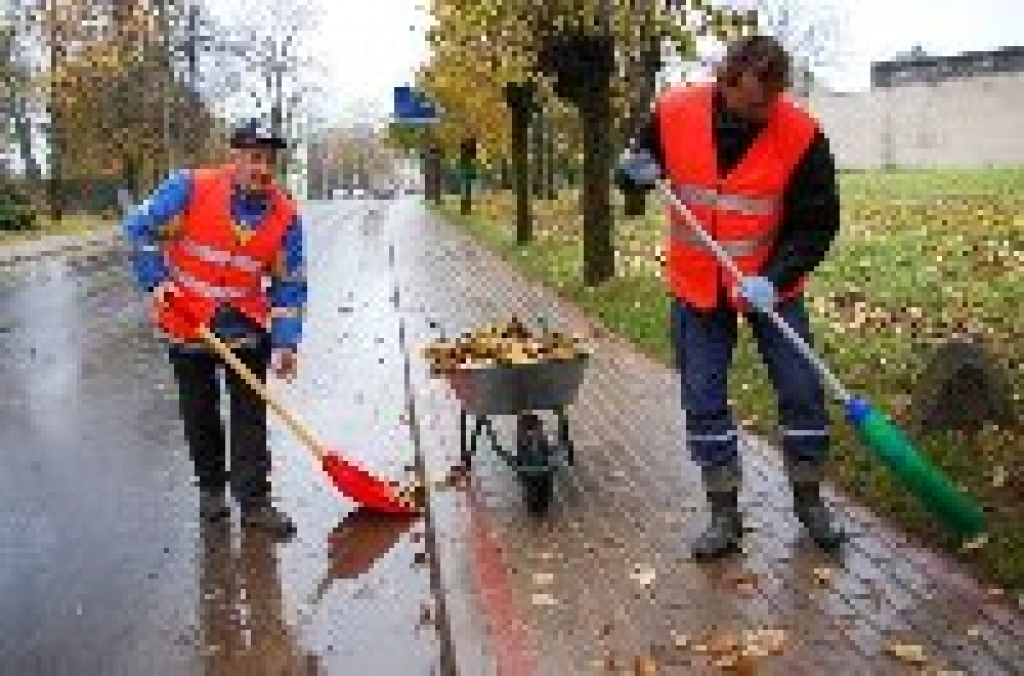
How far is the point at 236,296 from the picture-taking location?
852 cm

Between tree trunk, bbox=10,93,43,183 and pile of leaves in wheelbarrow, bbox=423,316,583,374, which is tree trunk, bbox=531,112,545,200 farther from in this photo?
pile of leaves in wheelbarrow, bbox=423,316,583,374

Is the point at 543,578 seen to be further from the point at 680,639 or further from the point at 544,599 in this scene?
the point at 680,639

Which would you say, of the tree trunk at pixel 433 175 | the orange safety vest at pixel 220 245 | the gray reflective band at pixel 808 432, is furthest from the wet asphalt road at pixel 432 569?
the tree trunk at pixel 433 175

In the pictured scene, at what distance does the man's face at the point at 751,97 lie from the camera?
6719 mm

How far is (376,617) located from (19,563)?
6.66ft

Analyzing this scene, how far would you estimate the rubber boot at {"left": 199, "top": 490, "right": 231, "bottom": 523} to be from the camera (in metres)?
8.85

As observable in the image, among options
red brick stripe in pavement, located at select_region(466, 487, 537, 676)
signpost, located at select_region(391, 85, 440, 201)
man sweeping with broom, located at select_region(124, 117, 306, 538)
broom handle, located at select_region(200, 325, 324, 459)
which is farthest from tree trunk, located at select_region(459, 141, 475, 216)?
red brick stripe in pavement, located at select_region(466, 487, 537, 676)

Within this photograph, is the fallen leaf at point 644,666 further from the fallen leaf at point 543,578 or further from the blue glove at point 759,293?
the blue glove at point 759,293

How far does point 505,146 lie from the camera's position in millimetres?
38250

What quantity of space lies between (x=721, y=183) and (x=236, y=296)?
2682 mm

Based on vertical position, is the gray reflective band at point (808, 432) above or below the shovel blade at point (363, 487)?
above

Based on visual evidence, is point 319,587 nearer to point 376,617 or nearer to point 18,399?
point 376,617

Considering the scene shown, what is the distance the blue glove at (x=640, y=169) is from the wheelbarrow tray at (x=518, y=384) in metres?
1.24

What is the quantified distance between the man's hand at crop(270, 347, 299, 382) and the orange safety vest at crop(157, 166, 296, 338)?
243 mm
